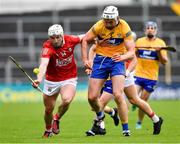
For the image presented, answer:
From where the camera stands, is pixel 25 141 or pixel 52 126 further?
pixel 52 126

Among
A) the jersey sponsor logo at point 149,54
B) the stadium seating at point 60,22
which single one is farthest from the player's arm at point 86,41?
the stadium seating at point 60,22

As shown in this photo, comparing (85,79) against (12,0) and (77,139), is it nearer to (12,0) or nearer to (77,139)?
(12,0)

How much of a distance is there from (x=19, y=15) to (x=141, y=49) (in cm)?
2542

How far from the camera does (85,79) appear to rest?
138ft

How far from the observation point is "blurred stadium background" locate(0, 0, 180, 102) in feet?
142

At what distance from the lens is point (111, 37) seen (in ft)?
57.8

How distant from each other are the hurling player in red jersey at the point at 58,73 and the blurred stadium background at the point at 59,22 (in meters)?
23.0

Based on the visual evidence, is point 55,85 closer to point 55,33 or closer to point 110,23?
point 55,33

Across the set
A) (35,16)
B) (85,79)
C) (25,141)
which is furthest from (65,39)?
(35,16)

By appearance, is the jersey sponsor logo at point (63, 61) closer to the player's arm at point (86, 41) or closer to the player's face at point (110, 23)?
the player's arm at point (86, 41)

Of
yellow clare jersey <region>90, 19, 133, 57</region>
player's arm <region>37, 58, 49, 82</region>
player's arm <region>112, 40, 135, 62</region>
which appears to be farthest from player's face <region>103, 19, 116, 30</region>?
player's arm <region>37, 58, 49, 82</region>

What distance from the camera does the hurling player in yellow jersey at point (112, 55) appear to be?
17.4m

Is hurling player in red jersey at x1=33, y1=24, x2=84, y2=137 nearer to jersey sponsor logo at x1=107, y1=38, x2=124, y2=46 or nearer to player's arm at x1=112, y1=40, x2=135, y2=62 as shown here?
jersey sponsor logo at x1=107, y1=38, x2=124, y2=46

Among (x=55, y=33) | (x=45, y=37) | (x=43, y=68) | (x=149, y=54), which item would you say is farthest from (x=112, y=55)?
(x=45, y=37)
